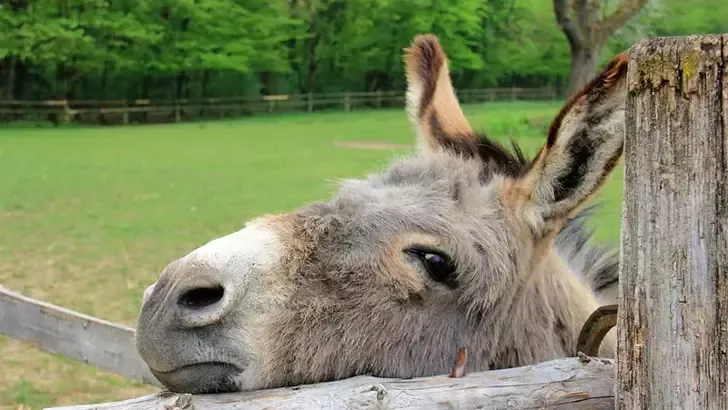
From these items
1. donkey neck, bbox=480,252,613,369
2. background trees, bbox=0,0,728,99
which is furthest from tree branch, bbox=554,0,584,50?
donkey neck, bbox=480,252,613,369

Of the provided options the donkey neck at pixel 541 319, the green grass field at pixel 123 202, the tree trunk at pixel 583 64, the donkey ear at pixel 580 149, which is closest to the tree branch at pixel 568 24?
the tree trunk at pixel 583 64

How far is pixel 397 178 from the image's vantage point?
2.64 metres

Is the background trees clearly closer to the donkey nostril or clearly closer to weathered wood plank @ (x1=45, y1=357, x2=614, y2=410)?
weathered wood plank @ (x1=45, y1=357, x2=614, y2=410)

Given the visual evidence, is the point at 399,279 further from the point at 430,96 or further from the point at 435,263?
the point at 430,96

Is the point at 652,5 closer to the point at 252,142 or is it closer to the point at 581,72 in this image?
the point at 581,72

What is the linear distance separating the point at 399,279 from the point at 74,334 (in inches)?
112

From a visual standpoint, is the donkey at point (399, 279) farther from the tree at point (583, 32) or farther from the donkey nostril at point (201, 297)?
the tree at point (583, 32)

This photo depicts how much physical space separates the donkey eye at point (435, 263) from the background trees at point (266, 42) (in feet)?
99.5

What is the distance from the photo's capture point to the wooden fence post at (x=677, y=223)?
5.05 ft

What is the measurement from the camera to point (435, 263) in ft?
7.62

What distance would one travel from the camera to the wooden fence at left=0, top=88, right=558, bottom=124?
116 feet

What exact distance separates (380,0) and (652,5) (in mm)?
Result: 20691

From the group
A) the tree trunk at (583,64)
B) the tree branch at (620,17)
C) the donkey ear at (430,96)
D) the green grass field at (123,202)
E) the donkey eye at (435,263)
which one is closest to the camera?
the donkey eye at (435,263)

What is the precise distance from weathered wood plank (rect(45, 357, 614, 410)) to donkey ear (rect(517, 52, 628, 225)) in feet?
1.73
